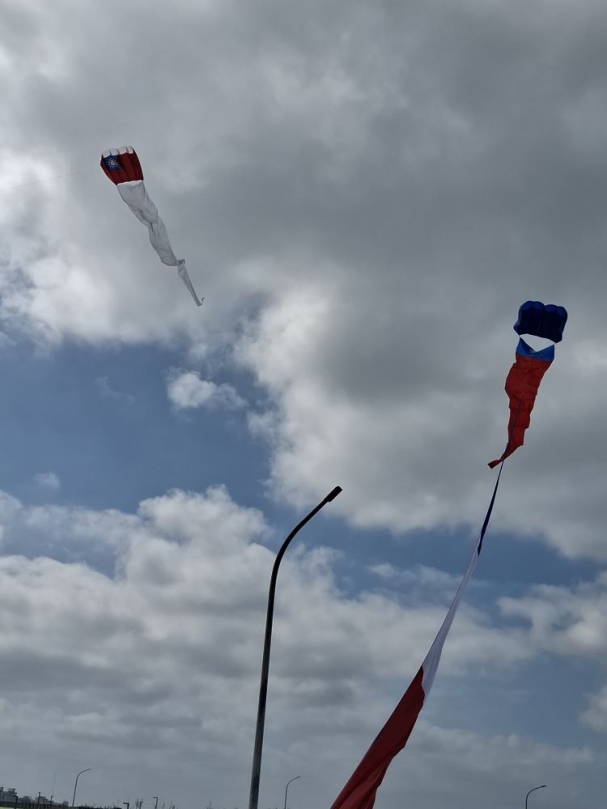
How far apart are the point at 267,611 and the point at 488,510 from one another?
30.6 ft

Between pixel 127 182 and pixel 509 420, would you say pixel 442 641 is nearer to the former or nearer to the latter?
pixel 509 420

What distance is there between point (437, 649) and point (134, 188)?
19.1 meters

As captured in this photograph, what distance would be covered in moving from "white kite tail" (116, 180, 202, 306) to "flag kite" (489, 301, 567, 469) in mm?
12198

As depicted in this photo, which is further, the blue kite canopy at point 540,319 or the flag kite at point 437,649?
the blue kite canopy at point 540,319

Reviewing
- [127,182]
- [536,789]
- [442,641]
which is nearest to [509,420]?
[442,641]

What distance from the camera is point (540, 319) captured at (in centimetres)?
3234

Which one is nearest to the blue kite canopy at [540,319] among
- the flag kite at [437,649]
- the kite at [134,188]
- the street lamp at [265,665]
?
the flag kite at [437,649]

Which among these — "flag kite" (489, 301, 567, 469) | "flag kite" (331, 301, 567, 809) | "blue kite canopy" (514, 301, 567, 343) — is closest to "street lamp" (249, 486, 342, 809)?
"flag kite" (331, 301, 567, 809)

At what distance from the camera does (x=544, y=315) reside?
3231 cm

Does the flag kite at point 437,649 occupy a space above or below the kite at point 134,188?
below

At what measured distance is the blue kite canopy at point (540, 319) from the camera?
32312mm

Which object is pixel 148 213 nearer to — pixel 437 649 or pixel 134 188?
pixel 134 188

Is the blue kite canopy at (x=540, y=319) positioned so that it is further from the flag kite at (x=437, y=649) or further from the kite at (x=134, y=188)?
the kite at (x=134, y=188)

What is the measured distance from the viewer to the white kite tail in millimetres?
31844
